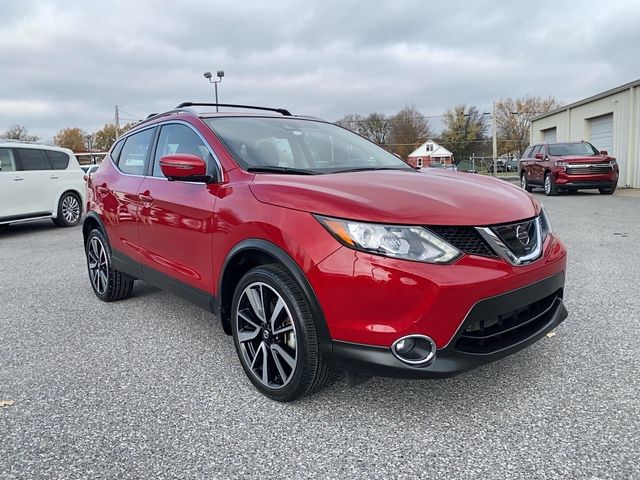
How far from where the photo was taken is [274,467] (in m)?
2.14

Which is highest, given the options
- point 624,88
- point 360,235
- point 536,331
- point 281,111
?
point 624,88

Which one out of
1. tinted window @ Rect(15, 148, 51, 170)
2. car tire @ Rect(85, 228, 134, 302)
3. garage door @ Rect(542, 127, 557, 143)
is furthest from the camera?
garage door @ Rect(542, 127, 557, 143)

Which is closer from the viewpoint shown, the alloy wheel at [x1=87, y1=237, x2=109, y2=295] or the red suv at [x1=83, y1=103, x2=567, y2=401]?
the red suv at [x1=83, y1=103, x2=567, y2=401]

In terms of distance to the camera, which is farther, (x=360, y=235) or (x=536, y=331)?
(x=536, y=331)

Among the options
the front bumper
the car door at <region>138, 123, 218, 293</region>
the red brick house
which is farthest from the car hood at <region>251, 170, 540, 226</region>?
the red brick house

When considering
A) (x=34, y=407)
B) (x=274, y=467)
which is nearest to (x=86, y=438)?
(x=34, y=407)

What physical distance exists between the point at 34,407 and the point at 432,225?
2.33 meters

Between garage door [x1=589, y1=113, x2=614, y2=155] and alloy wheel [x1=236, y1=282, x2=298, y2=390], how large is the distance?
68.9 feet

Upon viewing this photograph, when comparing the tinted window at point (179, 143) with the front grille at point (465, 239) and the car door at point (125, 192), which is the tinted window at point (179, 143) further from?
the front grille at point (465, 239)

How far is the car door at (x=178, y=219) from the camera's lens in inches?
121

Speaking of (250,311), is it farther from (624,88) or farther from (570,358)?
(624,88)

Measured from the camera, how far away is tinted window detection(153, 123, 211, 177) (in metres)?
3.28

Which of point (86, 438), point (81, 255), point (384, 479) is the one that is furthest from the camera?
point (81, 255)

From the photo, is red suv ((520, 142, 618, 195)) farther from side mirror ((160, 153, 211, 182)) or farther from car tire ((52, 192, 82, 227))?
side mirror ((160, 153, 211, 182))
